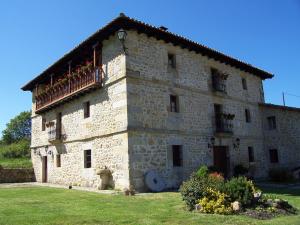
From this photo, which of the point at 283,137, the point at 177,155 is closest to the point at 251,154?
the point at 283,137

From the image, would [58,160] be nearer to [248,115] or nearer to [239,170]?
[239,170]

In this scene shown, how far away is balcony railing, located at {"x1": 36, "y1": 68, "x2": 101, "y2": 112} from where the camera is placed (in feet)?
49.4

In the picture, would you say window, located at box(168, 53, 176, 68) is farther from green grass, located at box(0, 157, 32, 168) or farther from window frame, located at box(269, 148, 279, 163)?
green grass, located at box(0, 157, 32, 168)

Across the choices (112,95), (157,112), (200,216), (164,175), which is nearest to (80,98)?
(112,95)

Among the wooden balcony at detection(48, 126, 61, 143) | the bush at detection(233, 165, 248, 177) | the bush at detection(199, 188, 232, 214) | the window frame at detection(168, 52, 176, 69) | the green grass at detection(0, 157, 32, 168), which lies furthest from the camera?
the green grass at detection(0, 157, 32, 168)

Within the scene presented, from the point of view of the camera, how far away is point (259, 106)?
21.0 meters

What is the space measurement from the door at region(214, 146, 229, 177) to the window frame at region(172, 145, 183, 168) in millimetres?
2786

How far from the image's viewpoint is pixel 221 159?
17.1m

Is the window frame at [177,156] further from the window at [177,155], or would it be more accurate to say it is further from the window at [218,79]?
the window at [218,79]

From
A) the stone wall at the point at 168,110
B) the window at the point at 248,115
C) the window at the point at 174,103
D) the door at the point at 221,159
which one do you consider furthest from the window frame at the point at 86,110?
the window at the point at 248,115

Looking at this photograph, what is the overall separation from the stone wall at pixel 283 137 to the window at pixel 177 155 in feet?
27.6

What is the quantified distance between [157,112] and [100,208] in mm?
6350

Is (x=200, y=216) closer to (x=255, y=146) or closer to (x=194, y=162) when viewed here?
(x=194, y=162)

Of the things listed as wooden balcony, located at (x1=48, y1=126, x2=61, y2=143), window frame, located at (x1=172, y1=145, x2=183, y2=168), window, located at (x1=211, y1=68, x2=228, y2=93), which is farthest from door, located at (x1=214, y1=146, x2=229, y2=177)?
wooden balcony, located at (x1=48, y1=126, x2=61, y2=143)
